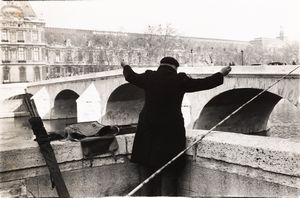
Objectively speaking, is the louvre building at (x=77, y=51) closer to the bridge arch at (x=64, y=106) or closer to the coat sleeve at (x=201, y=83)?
the bridge arch at (x=64, y=106)

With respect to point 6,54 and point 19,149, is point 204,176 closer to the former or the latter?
point 19,149

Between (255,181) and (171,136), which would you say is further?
(171,136)

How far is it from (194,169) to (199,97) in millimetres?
13197

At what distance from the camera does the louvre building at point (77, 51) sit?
3388cm

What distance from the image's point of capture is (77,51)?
44.8 m

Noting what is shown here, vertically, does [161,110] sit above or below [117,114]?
above

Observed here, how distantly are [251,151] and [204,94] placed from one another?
1335 centimetres

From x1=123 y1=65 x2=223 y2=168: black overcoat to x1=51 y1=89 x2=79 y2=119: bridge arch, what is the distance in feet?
80.2

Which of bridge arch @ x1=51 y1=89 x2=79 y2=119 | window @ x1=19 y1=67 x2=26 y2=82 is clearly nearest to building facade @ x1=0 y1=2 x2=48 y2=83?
window @ x1=19 y1=67 x2=26 y2=82

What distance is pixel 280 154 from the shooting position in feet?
7.25

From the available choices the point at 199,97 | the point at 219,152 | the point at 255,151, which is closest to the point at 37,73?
the point at 199,97

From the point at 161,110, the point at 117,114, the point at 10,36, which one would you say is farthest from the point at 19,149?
the point at 10,36

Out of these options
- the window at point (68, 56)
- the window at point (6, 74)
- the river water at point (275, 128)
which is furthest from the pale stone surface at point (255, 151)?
the window at point (68, 56)

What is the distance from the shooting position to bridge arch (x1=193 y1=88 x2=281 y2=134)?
16.0 m
